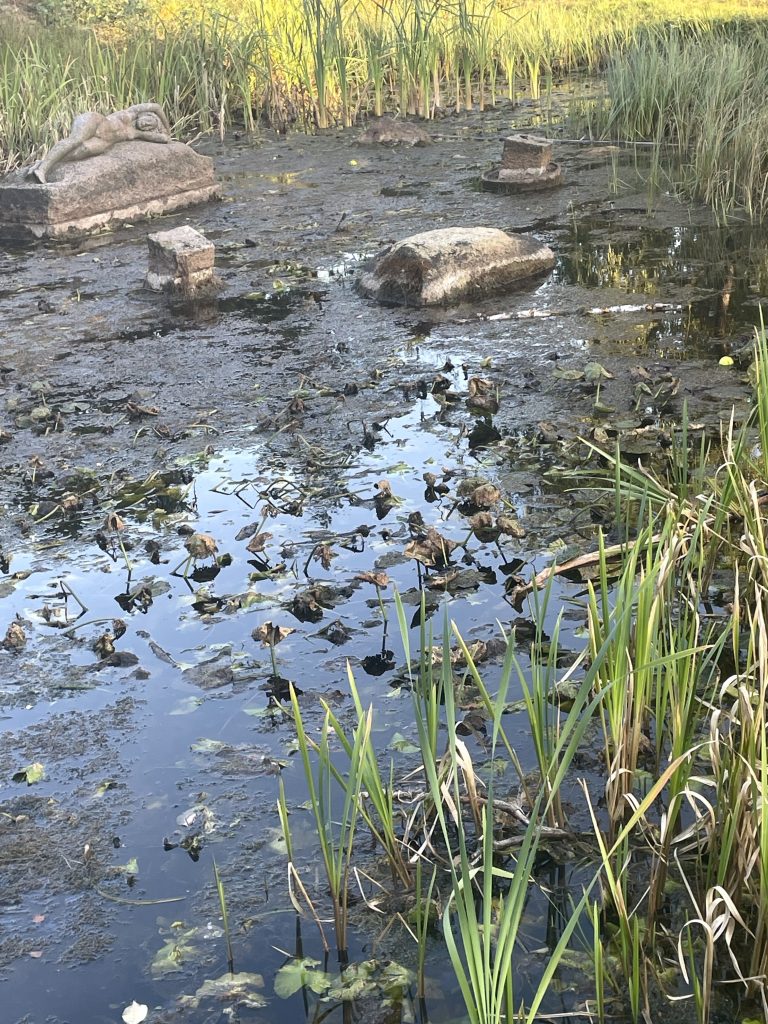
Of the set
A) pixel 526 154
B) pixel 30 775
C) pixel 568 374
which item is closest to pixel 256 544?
pixel 30 775

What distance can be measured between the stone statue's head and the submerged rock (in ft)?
8.34

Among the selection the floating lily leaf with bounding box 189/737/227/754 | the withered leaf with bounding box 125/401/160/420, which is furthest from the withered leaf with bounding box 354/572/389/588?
the withered leaf with bounding box 125/401/160/420

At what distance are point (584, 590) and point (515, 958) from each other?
5.08ft

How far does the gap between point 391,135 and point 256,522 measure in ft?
26.4

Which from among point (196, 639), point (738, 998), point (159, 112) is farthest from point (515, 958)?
point (159, 112)

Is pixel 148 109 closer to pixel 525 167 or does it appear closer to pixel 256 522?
pixel 525 167

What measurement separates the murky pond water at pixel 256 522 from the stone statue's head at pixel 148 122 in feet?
4.64

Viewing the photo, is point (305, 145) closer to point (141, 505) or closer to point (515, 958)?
point (141, 505)

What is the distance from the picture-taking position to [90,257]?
26.8ft

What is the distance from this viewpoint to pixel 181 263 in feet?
22.8

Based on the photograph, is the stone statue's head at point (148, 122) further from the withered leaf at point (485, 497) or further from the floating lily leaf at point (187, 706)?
the floating lily leaf at point (187, 706)

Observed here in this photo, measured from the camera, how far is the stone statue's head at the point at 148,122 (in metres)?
9.25

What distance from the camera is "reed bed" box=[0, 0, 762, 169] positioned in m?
10.1

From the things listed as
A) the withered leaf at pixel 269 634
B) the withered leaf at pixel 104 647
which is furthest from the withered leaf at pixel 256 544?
the withered leaf at pixel 104 647
